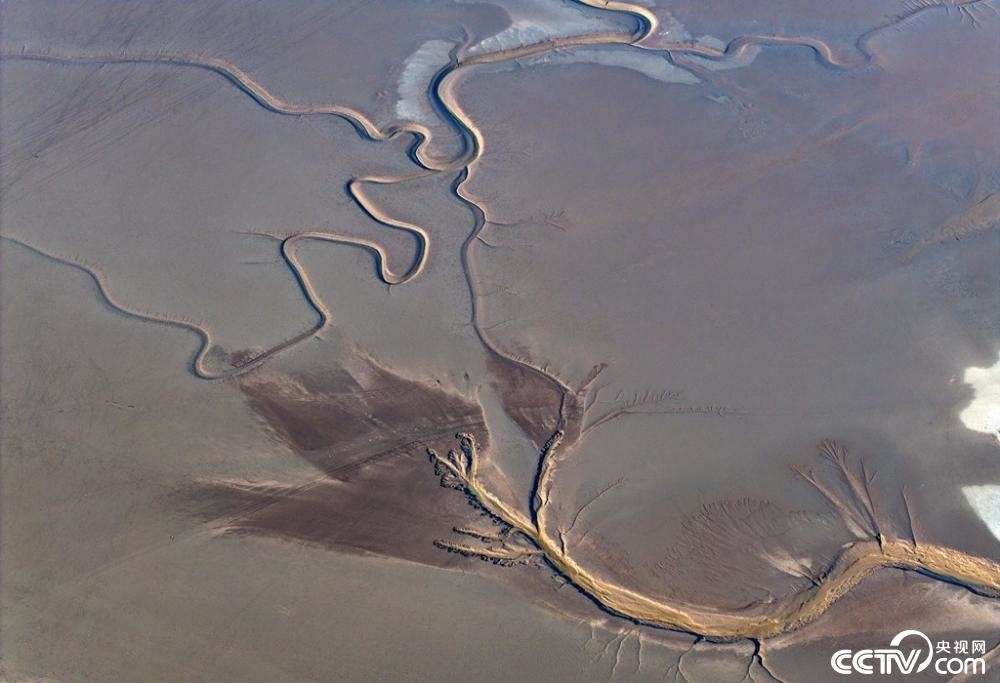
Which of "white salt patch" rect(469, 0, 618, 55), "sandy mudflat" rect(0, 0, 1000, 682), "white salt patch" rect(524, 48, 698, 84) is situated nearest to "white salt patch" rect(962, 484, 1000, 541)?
"sandy mudflat" rect(0, 0, 1000, 682)

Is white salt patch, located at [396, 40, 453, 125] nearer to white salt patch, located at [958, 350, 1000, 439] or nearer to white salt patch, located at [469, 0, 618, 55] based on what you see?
white salt patch, located at [469, 0, 618, 55]

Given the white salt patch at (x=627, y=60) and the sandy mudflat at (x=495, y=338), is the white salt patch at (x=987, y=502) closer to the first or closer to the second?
the sandy mudflat at (x=495, y=338)

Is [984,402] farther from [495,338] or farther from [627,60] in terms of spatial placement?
[627,60]

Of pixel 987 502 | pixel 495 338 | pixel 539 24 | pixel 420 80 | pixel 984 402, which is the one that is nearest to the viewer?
pixel 987 502

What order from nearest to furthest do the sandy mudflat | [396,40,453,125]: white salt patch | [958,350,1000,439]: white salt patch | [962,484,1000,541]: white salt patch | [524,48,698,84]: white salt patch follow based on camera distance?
the sandy mudflat
[962,484,1000,541]: white salt patch
[958,350,1000,439]: white salt patch
[396,40,453,125]: white salt patch
[524,48,698,84]: white salt patch

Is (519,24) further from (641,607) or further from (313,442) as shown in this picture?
(641,607)

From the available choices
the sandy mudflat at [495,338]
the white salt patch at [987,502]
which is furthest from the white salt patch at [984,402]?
the white salt patch at [987,502]

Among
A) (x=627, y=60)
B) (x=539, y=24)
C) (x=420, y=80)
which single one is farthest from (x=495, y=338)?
(x=539, y=24)
